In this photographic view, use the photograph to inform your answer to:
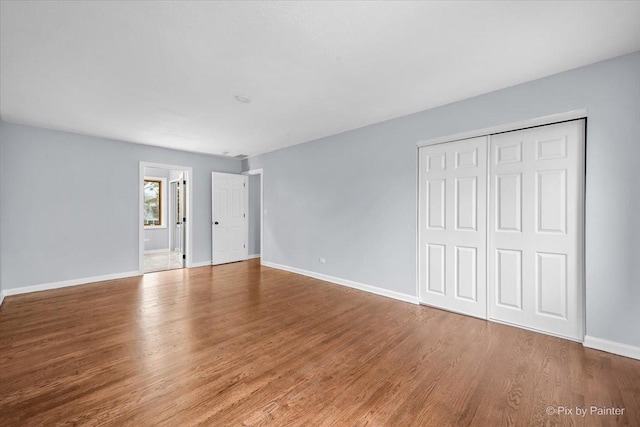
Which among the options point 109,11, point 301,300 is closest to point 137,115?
point 109,11

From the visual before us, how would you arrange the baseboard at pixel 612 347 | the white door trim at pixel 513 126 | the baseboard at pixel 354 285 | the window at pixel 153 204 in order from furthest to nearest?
the window at pixel 153 204 → the baseboard at pixel 354 285 → the white door trim at pixel 513 126 → the baseboard at pixel 612 347

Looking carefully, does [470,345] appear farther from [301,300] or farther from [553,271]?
[301,300]

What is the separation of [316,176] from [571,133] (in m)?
3.49

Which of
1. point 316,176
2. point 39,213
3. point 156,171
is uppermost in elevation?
point 156,171

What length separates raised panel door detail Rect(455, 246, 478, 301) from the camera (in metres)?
3.23

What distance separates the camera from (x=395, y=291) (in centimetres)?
389

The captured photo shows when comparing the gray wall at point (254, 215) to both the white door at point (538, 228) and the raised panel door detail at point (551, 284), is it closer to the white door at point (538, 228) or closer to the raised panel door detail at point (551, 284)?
the white door at point (538, 228)

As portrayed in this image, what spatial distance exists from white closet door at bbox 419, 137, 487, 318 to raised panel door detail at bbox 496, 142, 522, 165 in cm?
15

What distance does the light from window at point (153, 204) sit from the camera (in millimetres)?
7984

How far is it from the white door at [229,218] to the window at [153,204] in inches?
119

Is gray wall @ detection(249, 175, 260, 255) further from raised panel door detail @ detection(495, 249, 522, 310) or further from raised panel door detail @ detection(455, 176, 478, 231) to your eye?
raised panel door detail @ detection(495, 249, 522, 310)

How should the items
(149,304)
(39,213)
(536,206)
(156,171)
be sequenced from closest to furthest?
1. (536,206)
2. (149,304)
3. (39,213)
4. (156,171)

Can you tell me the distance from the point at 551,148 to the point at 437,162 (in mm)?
1119

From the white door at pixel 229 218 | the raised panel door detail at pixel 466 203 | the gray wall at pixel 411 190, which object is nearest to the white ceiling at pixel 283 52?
the gray wall at pixel 411 190
